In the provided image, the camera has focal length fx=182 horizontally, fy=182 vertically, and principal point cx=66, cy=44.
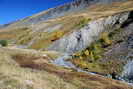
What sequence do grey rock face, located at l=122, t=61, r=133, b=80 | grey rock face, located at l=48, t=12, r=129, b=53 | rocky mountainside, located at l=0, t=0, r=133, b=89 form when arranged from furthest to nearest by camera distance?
grey rock face, located at l=48, t=12, r=129, b=53 → grey rock face, located at l=122, t=61, r=133, b=80 → rocky mountainside, located at l=0, t=0, r=133, b=89

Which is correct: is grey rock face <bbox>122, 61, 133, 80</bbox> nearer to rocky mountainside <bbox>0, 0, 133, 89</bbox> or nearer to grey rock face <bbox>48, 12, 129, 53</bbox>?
rocky mountainside <bbox>0, 0, 133, 89</bbox>

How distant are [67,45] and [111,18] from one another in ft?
47.4

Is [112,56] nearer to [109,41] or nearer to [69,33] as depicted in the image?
[109,41]

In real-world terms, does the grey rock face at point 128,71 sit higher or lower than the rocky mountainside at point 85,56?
lower

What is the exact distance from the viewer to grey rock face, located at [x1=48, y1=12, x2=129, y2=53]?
46.4m

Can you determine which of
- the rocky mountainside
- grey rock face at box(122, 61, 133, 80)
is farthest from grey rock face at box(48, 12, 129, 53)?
grey rock face at box(122, 61, 133, 80)

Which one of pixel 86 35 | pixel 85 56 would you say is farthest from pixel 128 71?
pixel 86 35

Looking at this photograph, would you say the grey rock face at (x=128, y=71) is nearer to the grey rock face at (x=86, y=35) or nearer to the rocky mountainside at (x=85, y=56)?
the rocky mountainside at (x=85, y=56)

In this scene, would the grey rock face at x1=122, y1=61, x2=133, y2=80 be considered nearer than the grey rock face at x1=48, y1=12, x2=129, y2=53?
Yes

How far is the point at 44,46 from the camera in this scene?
52562 mm

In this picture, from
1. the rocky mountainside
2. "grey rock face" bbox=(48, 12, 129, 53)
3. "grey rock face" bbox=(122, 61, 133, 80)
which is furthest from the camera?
"grey rock face" bbox=(48, 12, 129, 53)

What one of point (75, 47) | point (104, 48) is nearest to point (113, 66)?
point (104, 48)

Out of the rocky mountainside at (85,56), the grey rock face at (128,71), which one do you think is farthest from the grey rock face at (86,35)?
the grey rock face at (128,71)

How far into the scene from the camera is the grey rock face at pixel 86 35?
4638 cm
